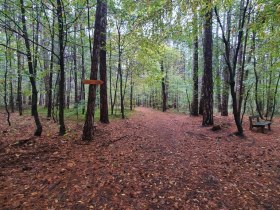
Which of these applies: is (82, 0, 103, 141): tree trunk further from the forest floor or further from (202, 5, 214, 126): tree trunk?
(202, 5, 214, 126): tree trunk

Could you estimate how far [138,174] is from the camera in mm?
4133

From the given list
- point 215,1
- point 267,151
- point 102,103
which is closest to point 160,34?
point 215,1

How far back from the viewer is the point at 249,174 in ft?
13.7

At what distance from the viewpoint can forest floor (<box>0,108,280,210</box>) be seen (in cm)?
309

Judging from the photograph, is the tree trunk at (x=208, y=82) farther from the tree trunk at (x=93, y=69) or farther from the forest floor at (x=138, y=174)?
the tree trunk at (x=93, y=69)

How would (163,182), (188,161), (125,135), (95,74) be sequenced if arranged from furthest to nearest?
(125,135), (95,74), (188,161), (163,182)

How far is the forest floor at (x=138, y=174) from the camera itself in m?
3.09

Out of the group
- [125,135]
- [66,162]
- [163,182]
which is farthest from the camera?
[125,135]

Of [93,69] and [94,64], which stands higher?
[94,64]

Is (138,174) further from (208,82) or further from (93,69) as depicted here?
(208,82)

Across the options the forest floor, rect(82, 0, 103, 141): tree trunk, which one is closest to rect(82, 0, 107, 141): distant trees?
rect(82, 0, 103, 141): tree trunk

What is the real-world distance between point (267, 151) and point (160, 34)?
5.04m

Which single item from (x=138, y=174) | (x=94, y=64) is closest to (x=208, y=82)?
(x=94, y=64)

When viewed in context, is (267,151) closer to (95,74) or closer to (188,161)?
(188,161)
